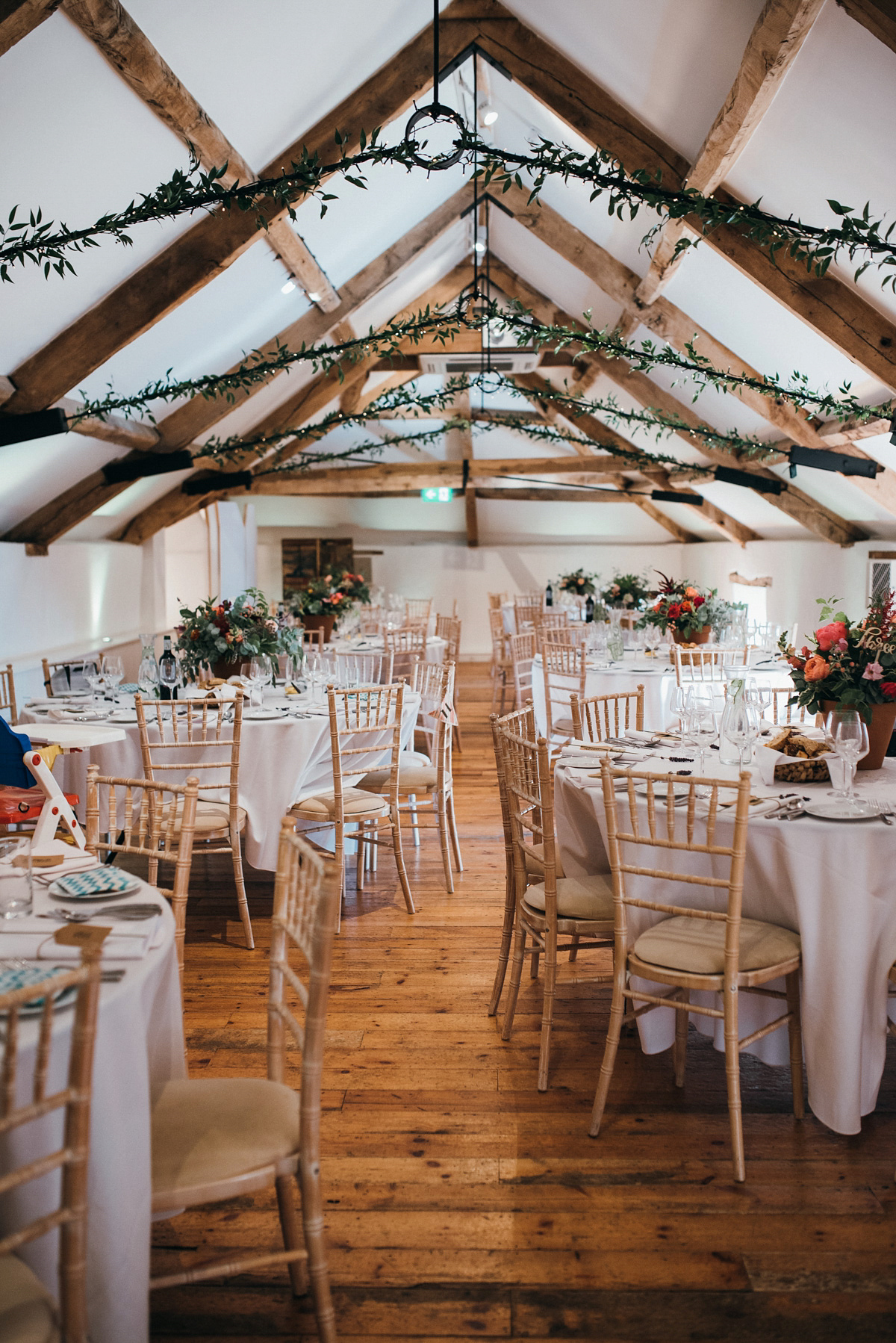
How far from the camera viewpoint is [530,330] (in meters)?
5.98

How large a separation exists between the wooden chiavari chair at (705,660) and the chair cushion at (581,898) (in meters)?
2.62

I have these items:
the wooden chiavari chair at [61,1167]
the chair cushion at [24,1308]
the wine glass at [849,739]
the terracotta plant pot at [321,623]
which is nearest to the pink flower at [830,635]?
the wine glass at [849,739]

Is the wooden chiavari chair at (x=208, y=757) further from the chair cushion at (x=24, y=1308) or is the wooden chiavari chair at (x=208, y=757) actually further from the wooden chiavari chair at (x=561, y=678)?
the chair cushion at (x=24, y=1308)

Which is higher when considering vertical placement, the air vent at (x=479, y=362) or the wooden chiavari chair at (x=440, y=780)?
the air vent at (x=479, y=362)

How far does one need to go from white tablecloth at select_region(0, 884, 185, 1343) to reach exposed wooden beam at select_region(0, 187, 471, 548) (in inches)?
253

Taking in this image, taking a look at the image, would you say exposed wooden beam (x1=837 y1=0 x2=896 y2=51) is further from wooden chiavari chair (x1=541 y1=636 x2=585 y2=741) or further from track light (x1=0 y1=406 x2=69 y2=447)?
track light (x1=0 y1=406 x2=69 y2=447)

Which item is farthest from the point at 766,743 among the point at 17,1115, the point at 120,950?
the point at 17,1115

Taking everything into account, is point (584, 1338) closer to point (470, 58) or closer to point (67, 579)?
point (470, 58)

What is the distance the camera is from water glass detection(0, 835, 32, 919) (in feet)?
7.03

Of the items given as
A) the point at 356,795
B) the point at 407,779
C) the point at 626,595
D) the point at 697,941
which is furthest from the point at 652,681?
the point at 697,941

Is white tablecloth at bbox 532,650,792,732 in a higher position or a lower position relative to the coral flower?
lower

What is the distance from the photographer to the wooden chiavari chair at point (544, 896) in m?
3.05

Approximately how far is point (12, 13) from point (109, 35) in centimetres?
70

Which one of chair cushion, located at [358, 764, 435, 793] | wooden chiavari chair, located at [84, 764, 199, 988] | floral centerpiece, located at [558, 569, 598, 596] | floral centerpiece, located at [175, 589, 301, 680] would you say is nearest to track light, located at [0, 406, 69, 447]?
floral centerpiece, located at [175, 589, 301, 680]
